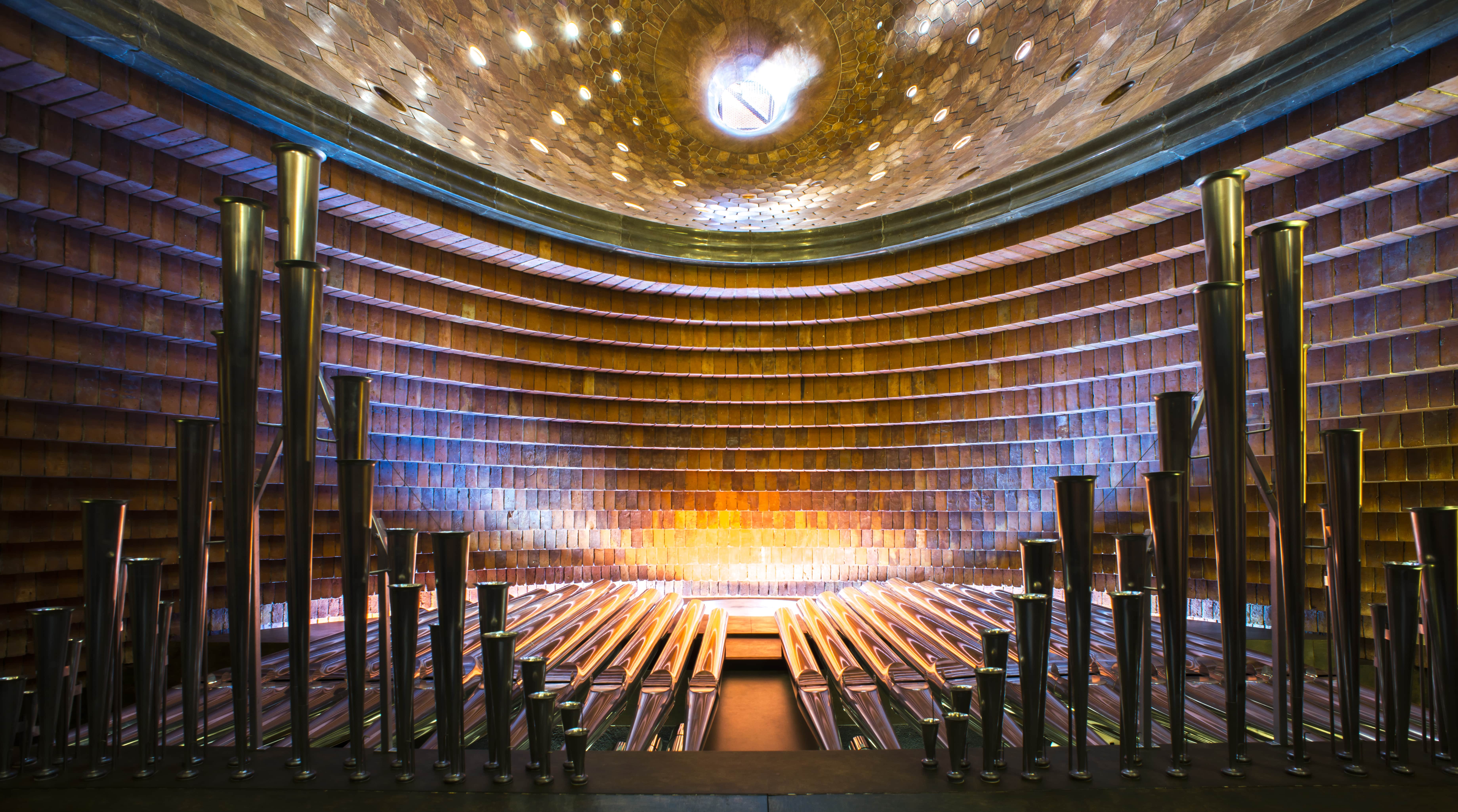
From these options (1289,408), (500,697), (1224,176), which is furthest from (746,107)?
(500,697)

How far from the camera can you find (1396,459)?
5.85m

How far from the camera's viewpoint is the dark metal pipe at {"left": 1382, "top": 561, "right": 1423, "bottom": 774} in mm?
2359

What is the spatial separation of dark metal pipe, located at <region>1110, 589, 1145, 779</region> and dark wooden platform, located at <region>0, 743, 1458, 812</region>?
65mm

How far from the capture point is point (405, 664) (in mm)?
2404

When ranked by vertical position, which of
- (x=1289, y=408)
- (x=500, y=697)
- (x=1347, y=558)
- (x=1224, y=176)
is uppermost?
(x=1224, y=176)

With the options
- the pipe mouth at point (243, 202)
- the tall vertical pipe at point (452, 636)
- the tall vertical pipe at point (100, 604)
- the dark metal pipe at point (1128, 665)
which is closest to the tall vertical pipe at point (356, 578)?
the tall vertical pipe at point (452, 636)

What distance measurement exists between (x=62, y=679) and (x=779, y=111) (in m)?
5.67

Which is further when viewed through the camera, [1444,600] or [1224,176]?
[1224,176]

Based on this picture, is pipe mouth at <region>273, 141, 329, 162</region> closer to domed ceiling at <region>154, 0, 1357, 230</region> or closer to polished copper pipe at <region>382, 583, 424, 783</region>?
polished copper pipe at <region>382, 583, 424, 783</region>

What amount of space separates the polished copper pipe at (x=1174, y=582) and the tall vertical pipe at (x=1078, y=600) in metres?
0.23

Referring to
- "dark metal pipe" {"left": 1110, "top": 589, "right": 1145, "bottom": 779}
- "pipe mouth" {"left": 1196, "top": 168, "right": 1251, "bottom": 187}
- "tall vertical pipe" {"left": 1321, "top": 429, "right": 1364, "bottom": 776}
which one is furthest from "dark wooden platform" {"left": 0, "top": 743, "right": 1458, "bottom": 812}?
"pipe mouth" {"left": 1196, "top": 168, "right": 1251, "bottom": 187}

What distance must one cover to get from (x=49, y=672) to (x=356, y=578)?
952 millimetres

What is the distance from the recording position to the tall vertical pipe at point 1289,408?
8.36 ft

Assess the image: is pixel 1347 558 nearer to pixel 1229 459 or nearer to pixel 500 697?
pixel 1229 459
